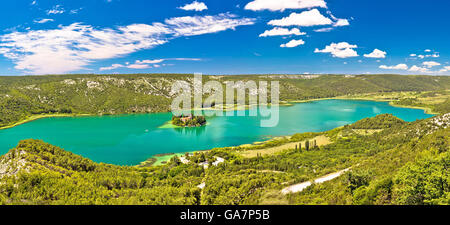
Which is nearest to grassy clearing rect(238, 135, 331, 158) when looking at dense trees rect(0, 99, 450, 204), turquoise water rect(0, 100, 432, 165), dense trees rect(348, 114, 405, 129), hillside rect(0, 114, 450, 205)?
hillside rect(0, 114, 450, 205)

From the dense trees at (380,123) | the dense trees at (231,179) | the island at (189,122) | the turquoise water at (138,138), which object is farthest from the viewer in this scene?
the island at (189,122)

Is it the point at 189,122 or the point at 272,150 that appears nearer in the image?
the point at 272,150

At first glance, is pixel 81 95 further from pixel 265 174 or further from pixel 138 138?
pixel 265 174

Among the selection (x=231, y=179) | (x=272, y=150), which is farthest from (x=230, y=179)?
(x=272, y=150)

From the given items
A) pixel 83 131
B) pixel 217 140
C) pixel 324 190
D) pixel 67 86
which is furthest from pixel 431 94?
pixel 67 86

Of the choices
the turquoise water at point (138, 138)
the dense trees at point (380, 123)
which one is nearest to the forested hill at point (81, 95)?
the turquoise water at point (138, 138)

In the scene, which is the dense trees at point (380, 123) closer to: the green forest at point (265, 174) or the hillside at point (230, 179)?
the green forest at point (265, 174)

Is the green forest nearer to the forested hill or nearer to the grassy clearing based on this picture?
the grassy clearing
